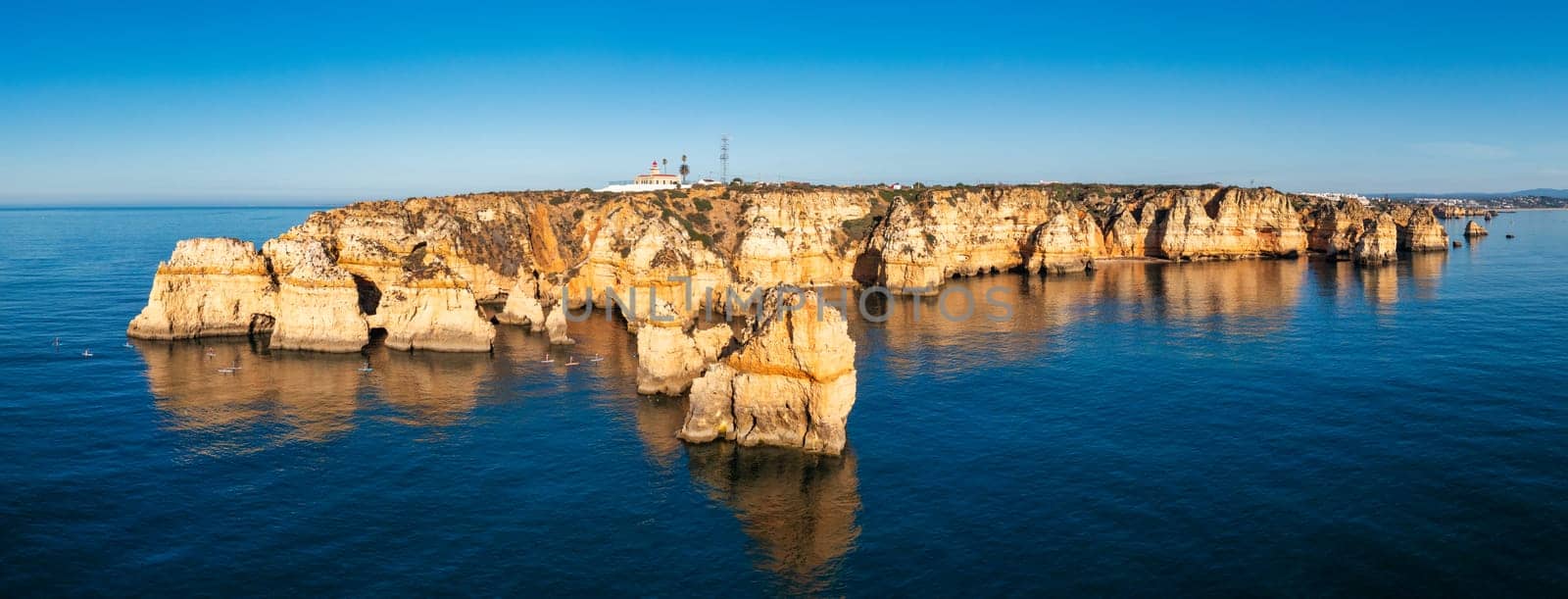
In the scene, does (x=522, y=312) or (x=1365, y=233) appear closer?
(x=522, y=312)

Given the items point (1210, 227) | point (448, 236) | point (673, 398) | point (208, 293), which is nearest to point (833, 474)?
point (673, 398)

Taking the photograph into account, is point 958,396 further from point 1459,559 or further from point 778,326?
point 1459,559

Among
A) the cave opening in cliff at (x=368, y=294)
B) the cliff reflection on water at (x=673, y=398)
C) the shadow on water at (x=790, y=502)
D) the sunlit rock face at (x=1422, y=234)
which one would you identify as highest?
the sunlit rock face at (x=1422, y=234)

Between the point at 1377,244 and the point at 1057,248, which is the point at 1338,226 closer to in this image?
the point at 1377,244

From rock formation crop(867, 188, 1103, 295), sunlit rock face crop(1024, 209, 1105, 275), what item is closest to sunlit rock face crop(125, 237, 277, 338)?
rock formation crop(867, 188, 1103, 295)

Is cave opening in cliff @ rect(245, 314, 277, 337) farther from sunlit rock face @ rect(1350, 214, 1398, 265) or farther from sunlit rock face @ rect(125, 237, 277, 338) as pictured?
sunlit rock face @ rect(1350, 214, 1398, 265)

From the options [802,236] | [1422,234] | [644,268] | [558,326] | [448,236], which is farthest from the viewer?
[1422,234]

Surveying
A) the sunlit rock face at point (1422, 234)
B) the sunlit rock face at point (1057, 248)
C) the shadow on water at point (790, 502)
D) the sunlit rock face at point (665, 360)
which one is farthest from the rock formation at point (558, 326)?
the sunlit rock face at point (1422, 234)

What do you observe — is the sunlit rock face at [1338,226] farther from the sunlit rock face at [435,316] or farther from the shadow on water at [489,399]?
the sunlit rock face at [435,316]
